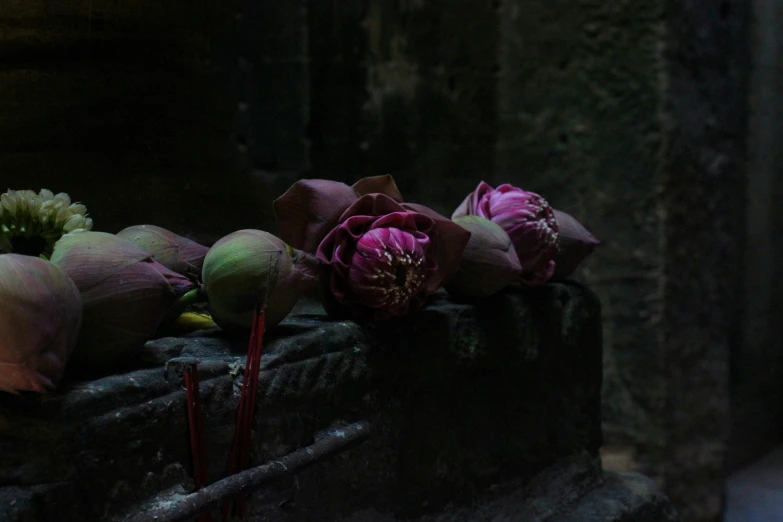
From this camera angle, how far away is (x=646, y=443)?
2150 millimetres

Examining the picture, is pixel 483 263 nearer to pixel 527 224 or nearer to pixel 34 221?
pixel 527 224

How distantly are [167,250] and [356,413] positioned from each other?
0.30 metres

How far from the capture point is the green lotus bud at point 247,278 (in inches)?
33.4

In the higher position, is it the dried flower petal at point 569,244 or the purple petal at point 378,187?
the purple petal at point 378,187

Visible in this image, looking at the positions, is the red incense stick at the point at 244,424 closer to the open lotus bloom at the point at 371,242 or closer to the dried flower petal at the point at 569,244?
the open lotus bloom at the point at 371,242

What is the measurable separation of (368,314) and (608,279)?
1.33 m

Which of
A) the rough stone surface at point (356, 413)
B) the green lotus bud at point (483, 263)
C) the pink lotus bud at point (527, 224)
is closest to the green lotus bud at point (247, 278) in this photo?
the rough stone surface at point (356, 413)

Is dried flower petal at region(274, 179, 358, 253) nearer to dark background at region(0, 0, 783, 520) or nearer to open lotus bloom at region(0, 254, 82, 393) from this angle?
open lotus bloom at region(0, 254, 82, 393)

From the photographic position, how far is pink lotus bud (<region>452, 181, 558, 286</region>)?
4.00 ft

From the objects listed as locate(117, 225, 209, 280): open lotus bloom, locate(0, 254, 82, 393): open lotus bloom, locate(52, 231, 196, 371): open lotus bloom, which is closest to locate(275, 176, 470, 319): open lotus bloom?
locate(117, 225, 209, 280): open lotus bloom

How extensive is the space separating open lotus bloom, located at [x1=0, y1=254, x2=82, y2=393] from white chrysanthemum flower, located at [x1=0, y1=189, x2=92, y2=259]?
217mm

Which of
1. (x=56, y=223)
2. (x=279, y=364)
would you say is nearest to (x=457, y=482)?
(x=279, y=364)

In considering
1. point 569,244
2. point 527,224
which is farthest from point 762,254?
point 527,224

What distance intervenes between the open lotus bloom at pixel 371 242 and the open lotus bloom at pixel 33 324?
37cm
